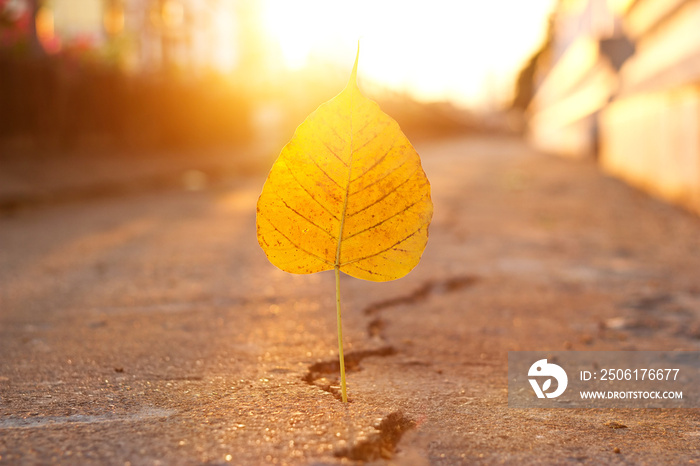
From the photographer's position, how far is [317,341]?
5.36 ft

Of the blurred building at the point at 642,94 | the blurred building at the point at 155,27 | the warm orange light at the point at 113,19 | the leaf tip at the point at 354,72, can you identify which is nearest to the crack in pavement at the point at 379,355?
the leaf tip at the point at 354,72

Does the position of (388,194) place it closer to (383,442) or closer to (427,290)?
(383,442)

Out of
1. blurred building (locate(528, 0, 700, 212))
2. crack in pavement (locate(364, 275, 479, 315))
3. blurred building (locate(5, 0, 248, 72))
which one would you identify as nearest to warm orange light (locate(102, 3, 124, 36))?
blurred building (locate(5, 0, 248, 72))

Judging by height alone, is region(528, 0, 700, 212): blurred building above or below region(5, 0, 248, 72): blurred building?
below

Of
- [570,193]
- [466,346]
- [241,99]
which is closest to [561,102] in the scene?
[241,99]

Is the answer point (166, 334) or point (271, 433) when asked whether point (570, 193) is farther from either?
point (271, 433)

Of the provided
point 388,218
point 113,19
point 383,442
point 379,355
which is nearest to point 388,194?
point 388,218

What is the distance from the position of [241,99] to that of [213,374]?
35.0 ft

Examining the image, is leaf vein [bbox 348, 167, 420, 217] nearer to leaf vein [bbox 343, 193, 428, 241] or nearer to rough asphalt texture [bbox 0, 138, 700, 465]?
leaf vein [bbox 343, 193, 428, 241]

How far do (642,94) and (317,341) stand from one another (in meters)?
5.36

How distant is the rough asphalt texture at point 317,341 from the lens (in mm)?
983

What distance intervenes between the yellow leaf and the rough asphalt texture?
0.25 meters

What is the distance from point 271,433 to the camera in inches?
38.8

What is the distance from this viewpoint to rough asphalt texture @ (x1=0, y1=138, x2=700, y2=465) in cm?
98
